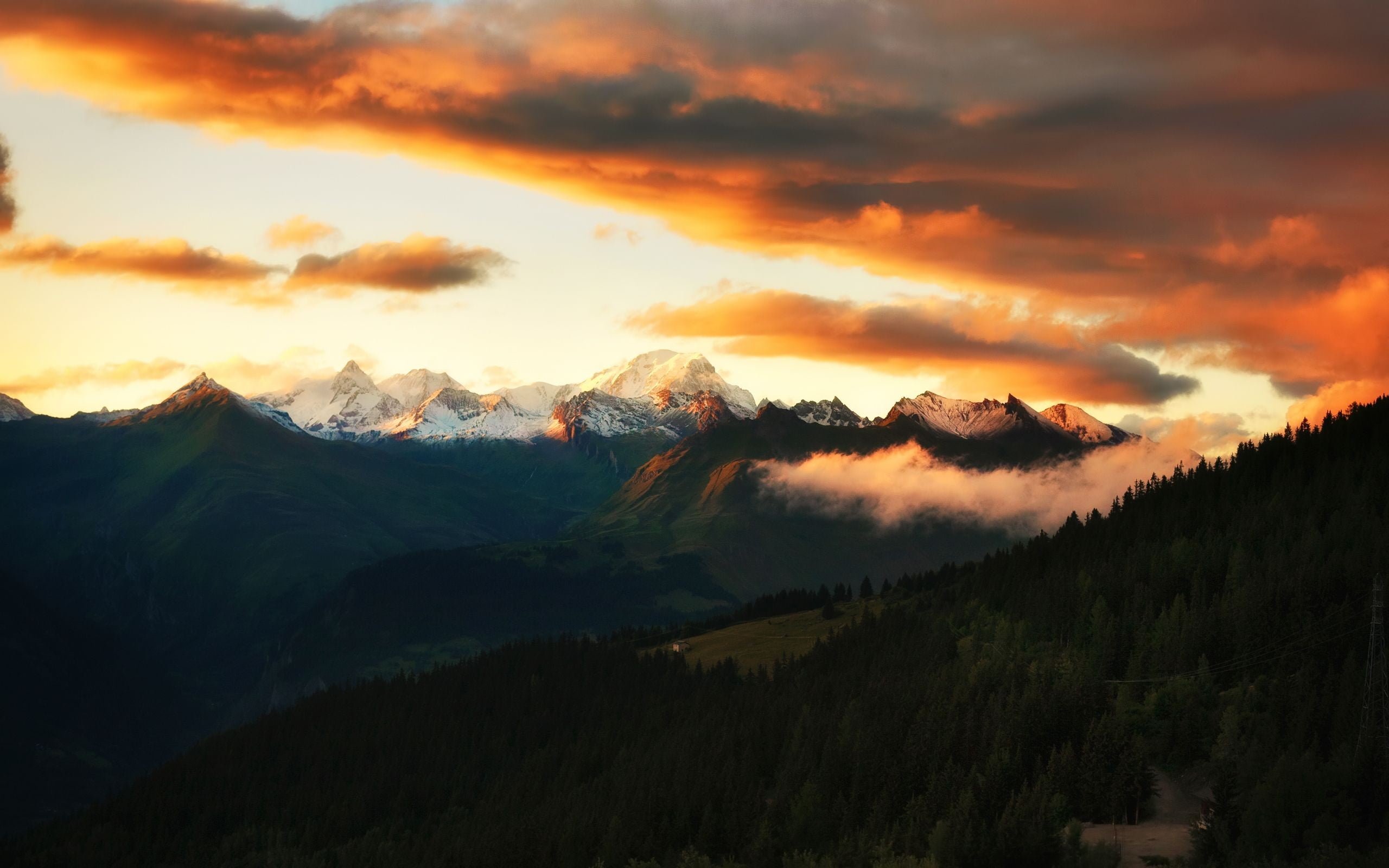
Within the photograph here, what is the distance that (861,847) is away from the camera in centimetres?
19650

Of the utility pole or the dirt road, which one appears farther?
the dirt road

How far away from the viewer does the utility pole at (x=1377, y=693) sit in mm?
141413

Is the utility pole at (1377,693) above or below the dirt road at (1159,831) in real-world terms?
above

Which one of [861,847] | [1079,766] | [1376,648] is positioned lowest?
[861,847]

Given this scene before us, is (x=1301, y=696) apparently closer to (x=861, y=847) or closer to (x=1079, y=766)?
(x=1079, y=766)

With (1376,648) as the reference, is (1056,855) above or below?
below

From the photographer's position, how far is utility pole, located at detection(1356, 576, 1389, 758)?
141m

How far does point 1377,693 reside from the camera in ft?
568

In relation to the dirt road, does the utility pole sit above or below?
above

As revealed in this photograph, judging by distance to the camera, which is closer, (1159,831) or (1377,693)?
(1377,693)

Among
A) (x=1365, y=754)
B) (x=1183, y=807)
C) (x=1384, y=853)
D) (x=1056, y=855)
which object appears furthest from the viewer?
(x=1183, y=807)

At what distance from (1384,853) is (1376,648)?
4284cm

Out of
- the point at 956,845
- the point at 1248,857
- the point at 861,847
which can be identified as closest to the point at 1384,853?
the point at 1248,857

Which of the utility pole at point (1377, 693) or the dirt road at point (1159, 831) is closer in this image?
the utility pole at point (1377, 693)
